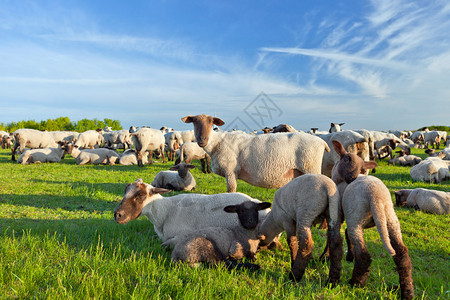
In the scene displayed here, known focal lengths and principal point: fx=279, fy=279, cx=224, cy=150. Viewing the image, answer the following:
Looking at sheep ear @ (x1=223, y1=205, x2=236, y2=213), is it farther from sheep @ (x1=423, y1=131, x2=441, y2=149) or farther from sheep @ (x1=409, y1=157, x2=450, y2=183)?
sheep @ (x1=423, y1=131, x2=441, y2=149)

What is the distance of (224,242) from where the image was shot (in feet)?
13.9

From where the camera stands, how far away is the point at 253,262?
4.25m

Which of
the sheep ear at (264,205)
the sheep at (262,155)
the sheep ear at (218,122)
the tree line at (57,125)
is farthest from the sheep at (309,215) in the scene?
the tree line at (57,125)

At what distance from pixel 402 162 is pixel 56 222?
18981mm

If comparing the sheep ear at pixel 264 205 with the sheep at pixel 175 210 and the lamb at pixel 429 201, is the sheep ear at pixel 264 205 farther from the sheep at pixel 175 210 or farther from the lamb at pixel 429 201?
the lamb at pixel 429 201

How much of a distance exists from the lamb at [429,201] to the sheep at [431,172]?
5.29m

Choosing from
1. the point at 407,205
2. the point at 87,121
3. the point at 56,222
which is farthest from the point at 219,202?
the point at 87,121

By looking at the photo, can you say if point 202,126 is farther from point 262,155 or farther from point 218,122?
point 262,155

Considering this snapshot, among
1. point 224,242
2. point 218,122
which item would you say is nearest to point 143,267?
point 224,242

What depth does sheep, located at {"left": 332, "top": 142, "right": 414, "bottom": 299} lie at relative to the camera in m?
3.14

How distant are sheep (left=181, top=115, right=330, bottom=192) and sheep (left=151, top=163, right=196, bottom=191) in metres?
2.86

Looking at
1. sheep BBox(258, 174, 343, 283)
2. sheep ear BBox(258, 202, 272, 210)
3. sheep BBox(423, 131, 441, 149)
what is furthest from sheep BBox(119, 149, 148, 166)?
sheep BBox(423, 131, 441, 149)

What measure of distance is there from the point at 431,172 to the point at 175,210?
11.9m

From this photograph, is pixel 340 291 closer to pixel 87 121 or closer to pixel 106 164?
pixel 106 164
